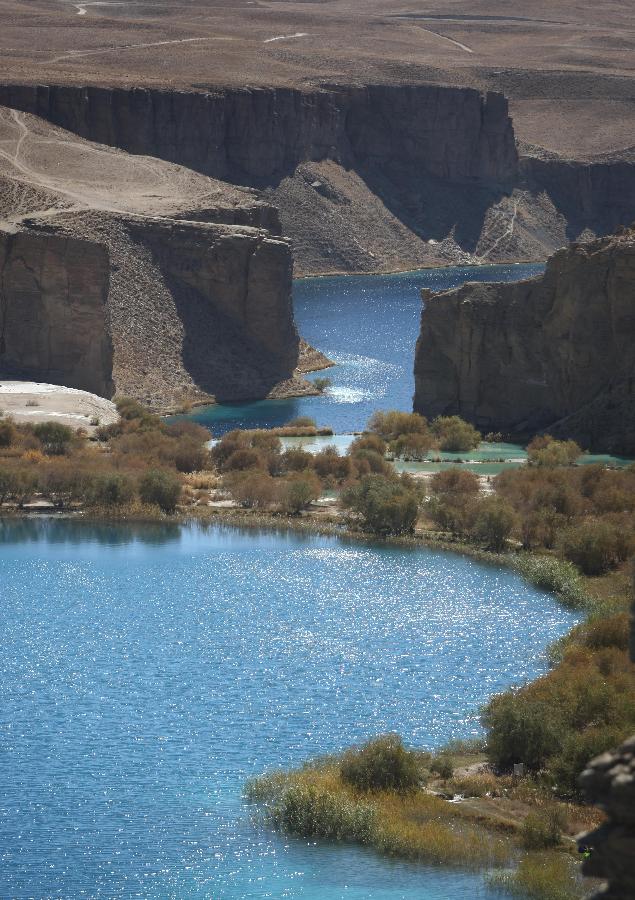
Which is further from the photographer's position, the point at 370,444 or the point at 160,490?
the point at 370,444

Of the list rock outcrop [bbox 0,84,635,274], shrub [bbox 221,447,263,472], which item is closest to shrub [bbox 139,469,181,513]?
shrub [bbox 221,447,263,472]

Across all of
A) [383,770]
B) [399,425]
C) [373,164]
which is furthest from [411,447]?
[373,164]

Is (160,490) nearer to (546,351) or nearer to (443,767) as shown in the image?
(546,351)

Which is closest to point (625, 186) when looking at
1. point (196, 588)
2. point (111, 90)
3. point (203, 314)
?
point (111, 90)

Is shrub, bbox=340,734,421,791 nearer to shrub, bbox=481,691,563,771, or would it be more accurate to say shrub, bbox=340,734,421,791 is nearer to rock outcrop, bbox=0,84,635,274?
shrub, bbox=481,691,563,771

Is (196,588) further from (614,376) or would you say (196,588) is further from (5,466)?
(614,376)
